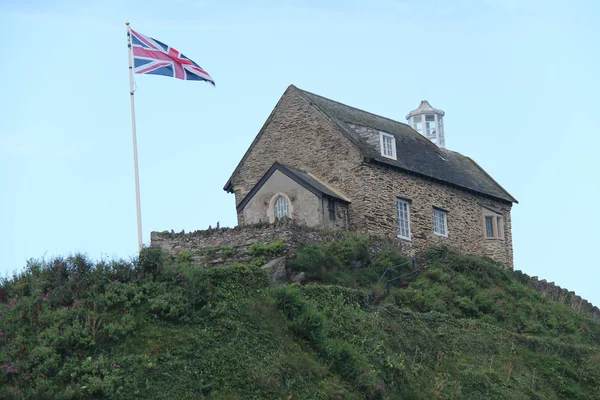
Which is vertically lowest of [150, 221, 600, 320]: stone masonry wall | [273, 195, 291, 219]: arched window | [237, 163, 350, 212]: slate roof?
[150, 221, 600, 320]: stone masonry wall

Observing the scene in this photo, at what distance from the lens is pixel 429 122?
157 feet

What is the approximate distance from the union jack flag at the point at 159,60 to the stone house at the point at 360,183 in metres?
5.59

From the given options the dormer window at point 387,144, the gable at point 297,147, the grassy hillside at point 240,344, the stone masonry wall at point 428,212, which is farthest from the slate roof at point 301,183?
Answer: the grassy hillside at point 240,344

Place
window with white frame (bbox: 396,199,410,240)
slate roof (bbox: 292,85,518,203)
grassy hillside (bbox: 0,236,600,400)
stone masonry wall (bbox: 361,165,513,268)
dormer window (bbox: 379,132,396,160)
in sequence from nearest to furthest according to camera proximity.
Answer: grassy hillside (bbox: 0,236,600,400) → stone masonry wall (bbox: 361,165,513,268) → window with white frame (bbox: 396,199,410,240) → slate roof (bbox: 292,85,518,203) → dormer window (bbox: 379,132,396,160)

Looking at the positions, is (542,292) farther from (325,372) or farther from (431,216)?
(325,372)

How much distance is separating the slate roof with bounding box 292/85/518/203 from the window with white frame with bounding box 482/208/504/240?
85 cm

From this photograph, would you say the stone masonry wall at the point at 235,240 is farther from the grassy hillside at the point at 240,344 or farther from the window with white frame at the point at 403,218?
the window with white frame at the point at 403,218

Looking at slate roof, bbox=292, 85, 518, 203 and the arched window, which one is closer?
the arched window

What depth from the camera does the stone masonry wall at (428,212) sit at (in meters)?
36.8

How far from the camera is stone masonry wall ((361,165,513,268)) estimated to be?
36781mm

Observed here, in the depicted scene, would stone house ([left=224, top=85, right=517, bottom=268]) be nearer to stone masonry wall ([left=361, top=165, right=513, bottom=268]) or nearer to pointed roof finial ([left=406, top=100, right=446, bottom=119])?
stone masonry wall ([left=361, top=165, right=513, bottom=268])

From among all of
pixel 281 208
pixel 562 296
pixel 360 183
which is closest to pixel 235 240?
pixel 281 208

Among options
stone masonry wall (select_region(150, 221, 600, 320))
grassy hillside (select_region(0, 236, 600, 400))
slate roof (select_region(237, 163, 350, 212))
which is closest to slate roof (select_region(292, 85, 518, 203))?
slate roof (select_region(237, 163, 350, 212))

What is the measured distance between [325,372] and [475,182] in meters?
22.8
